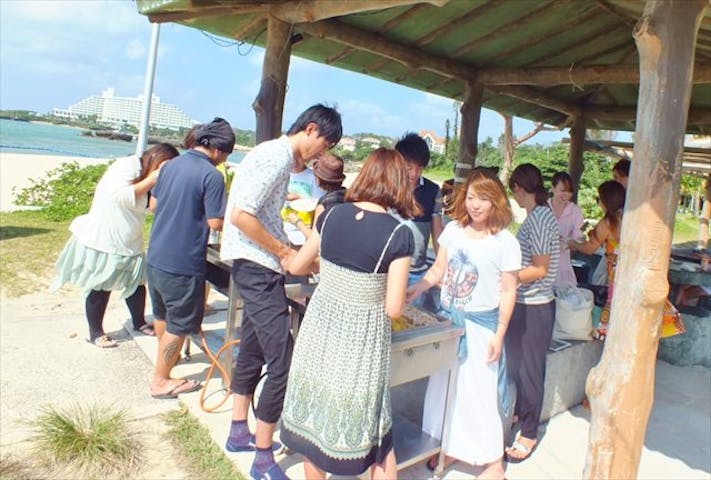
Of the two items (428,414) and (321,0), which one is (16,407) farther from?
(321,0)

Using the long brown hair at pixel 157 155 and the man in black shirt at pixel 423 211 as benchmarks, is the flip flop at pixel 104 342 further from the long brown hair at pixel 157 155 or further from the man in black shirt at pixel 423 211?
the man in black shirt at pixel 423 211

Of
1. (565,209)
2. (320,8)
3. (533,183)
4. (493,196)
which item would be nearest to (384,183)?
(493,196)

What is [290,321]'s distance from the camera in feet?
8.50

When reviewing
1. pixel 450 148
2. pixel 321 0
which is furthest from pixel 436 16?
pixel 450 148

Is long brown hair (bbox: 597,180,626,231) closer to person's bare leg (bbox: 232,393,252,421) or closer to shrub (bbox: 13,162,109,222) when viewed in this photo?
person's bare leg (bbox: 232,393,252,421)

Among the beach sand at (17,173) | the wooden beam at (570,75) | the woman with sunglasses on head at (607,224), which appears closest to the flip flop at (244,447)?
the woman with sunglasses on head at (607,224)

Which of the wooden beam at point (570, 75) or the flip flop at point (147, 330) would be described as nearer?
the flip flop at point (147, 330)

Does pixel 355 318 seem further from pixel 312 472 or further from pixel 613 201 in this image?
pixel 613 201

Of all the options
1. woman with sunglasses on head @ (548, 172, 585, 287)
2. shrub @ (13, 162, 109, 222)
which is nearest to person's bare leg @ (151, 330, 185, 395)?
woman with sunglasses on head @ (548, 172, 585, 287)

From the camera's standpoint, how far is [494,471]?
105 inches

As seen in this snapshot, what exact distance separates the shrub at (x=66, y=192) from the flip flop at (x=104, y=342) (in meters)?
6.83

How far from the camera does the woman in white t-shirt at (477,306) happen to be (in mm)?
2482

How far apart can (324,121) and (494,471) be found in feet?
6.34

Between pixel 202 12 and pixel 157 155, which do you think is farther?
pixel 202 12
